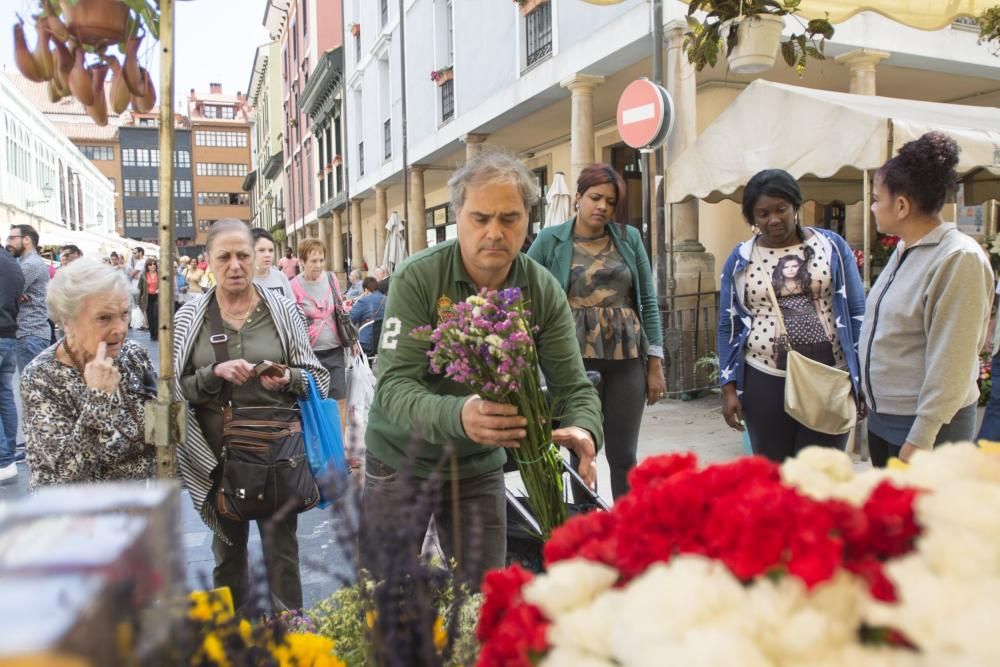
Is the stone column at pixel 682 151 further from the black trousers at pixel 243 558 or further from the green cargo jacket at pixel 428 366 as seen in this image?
the green cargo jacket at pixel 428 366

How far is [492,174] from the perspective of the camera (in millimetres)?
2025

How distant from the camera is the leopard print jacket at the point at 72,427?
2445mm

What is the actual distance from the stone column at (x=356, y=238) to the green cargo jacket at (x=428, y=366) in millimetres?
23025

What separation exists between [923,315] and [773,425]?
31.8 inches

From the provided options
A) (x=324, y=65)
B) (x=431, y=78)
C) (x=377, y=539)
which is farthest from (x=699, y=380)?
(x=324, y=65)

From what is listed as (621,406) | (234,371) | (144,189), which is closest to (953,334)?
(621,406)

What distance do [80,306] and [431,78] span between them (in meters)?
15.4

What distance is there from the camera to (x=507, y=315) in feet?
5.16

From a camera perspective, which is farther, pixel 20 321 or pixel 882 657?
pixel 20 321

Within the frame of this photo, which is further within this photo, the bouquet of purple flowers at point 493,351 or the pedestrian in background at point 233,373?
the pedestrian in background at point 233,373

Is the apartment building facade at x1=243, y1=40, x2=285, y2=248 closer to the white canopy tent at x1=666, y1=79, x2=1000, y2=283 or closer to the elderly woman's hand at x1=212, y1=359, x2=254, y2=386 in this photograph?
the white canopy tent at x1=666, y1=79, x2=1000, y2=283

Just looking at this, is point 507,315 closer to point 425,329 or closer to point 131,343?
point 425,329

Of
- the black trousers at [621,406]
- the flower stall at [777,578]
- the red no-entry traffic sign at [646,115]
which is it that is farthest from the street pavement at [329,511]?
the red no-entry traffic sign at [646,115]

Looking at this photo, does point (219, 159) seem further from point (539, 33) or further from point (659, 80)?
point (659, 80)
